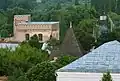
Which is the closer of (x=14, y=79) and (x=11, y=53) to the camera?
(x=14, y=79)

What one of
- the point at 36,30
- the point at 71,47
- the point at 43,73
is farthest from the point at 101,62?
the point at 36,30

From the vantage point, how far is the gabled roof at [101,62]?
2059 centimetres

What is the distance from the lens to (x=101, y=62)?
20922 millimetres

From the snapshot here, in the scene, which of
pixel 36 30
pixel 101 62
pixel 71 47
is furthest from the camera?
pixel 36 30

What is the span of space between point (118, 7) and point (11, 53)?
1926 inches

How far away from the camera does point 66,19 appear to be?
63.2m

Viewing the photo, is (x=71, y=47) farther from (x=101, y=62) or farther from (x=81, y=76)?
(x=81, y=76)

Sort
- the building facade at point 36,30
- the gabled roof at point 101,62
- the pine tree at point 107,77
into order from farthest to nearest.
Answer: the building facade at point 36,30, the gabled roof at point 101,62, the pine tree at point 107,77

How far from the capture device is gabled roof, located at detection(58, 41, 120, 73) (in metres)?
20.6

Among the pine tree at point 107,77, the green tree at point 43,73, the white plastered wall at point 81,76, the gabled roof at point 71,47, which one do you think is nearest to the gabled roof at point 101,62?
the white plastered wall at point 81,76

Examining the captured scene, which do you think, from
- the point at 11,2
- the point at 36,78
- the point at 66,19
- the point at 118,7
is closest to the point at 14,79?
the point at 36,78

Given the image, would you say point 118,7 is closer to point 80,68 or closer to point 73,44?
point 73,44

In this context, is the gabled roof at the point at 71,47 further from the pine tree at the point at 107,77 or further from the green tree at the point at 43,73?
the pine tree at the point at 107,77

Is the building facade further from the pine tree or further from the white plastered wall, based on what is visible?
the pine tree
